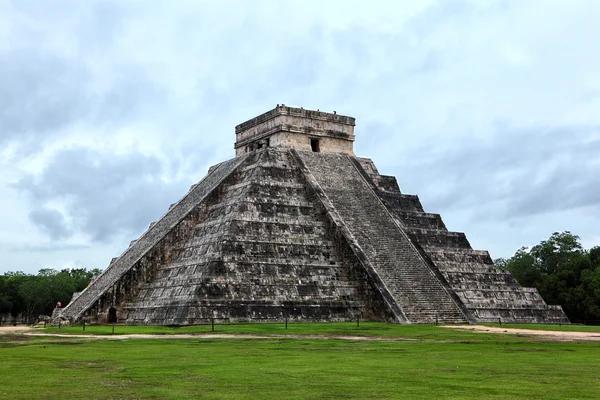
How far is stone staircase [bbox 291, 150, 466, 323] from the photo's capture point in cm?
2844

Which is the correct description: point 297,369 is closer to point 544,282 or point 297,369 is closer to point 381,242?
point 381,242

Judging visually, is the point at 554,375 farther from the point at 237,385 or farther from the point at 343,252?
the point at 343,252

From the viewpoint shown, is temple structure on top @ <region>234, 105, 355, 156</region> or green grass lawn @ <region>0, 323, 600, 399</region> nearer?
green grass lawn @ <region>0, 323, 600, 399</region>

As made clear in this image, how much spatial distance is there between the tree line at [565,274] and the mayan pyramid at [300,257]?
9.48 m

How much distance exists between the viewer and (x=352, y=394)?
30.7 ft

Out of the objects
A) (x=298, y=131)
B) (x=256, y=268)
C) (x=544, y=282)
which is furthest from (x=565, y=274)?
(x=256, y=268)

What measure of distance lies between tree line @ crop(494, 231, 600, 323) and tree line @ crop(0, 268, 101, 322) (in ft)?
115

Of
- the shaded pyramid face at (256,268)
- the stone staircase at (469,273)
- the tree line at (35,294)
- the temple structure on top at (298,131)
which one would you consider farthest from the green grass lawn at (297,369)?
the tree line at (35,294)

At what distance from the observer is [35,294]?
5778cm

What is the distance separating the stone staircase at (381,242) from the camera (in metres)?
28.4

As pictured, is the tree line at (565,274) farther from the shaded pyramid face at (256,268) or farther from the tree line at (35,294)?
the tree line at (35,294)

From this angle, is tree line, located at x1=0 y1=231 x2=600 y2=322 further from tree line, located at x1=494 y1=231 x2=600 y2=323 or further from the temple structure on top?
the temple structure on top

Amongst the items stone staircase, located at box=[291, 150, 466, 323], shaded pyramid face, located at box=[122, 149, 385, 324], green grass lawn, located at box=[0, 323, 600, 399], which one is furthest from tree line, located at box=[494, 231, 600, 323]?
green grass lawn, located at box=[0, 323, 600, 399]

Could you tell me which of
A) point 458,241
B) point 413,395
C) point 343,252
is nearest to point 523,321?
point 458,241
